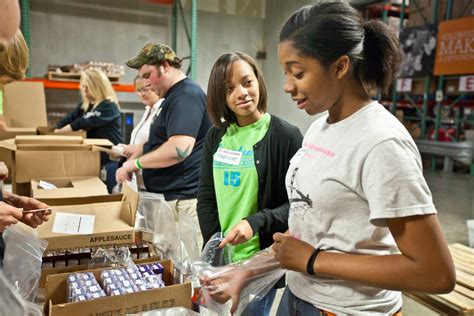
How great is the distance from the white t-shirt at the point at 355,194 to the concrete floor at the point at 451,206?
1.72 metres

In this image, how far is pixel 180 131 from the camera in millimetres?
2000

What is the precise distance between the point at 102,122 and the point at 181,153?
6.70 feet

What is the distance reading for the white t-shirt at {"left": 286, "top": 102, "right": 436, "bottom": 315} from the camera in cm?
71

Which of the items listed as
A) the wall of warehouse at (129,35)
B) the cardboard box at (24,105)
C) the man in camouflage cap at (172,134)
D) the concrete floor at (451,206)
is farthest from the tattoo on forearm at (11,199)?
the wall of warehouse at (129,35)

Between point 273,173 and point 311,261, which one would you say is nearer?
point 311,261

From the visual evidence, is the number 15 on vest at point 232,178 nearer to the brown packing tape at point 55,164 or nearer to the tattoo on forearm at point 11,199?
the tattoo on forearm at point 11,199

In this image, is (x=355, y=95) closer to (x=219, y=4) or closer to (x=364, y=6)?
(x=219, y=4)

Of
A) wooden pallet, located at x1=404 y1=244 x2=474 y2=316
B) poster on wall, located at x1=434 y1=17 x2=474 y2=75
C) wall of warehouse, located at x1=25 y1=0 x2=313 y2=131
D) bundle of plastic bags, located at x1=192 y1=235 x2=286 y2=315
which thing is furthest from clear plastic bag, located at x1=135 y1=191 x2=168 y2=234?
poster on wall, located at x1=434 y1=17 x2=474 y2=75

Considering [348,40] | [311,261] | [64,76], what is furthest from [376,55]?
[64,76]

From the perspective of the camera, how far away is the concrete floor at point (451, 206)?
2635 mm

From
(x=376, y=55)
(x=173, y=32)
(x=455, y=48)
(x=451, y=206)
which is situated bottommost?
(x=451, y=206)

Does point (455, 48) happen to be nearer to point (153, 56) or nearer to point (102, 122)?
point (102, 122)

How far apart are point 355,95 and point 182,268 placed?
2.66 feet

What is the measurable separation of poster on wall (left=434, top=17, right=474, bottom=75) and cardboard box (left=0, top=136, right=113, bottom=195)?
19.2 feet
